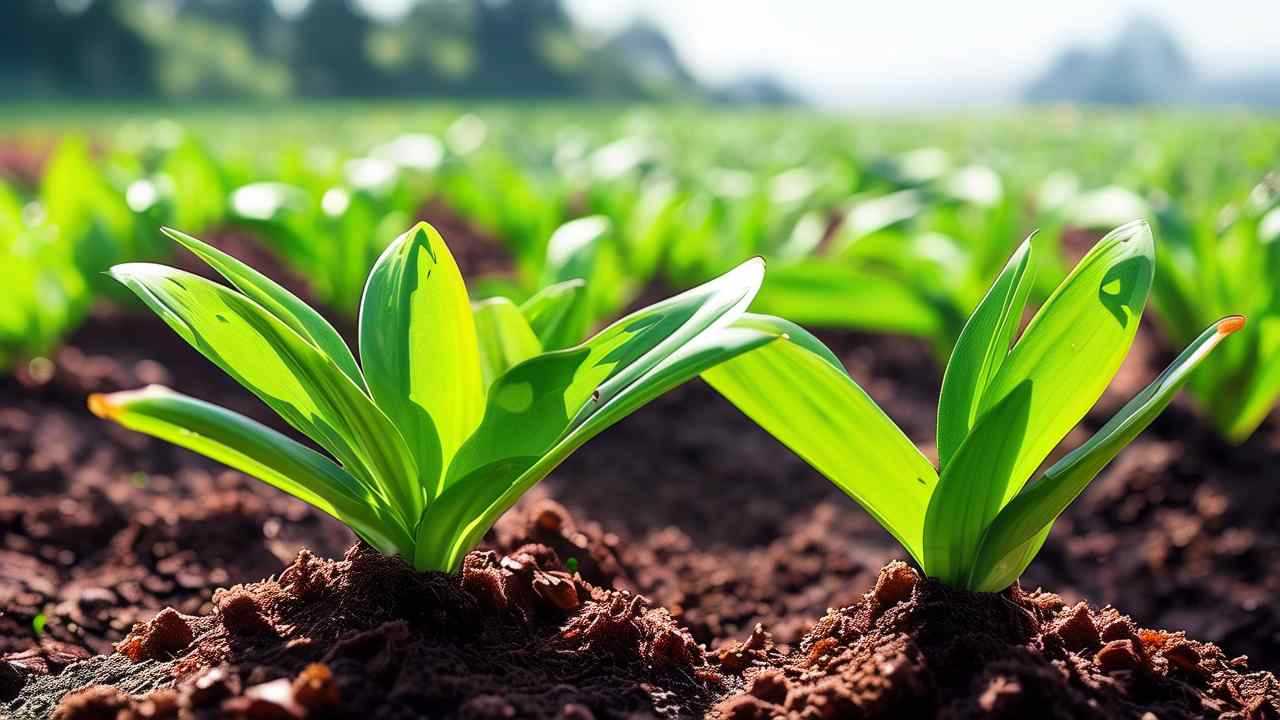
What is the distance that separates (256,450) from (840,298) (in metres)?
1.94

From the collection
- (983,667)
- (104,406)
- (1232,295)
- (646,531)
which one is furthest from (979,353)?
(1232,295)

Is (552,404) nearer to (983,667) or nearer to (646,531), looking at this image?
(983,667)

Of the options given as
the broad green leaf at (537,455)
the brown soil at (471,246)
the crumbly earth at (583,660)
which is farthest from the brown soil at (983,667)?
the brown soil at (471,246)

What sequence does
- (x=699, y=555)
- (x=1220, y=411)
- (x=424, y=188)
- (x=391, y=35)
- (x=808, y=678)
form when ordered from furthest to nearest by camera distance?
(x=391, y=35), (x=424, y=188), (x=1220, y=411), (x=699, y=555), (x=808, y=678)

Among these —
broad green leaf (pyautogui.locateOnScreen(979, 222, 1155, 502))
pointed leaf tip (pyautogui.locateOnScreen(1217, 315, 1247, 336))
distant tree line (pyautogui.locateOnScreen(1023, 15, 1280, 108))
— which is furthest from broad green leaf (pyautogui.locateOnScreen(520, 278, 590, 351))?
distant tree line (pyautogui.locateOnScreen(1023, 15, 1280, 108))

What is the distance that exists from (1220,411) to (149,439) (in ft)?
8.62

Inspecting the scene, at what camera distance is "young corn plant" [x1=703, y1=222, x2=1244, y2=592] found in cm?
114

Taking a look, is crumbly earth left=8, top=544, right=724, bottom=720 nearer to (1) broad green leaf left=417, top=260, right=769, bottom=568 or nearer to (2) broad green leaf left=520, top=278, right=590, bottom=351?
(1) broad green leaf left=417, top=260, right=769, bottom=568

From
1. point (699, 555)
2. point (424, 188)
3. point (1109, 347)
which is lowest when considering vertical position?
point (699, 555)

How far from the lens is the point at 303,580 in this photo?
1.24m

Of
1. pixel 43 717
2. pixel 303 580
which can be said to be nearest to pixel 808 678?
pixel 303 580

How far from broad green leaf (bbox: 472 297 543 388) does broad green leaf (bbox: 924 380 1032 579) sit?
0.53 metres

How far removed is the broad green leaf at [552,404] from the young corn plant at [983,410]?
82 millimetres

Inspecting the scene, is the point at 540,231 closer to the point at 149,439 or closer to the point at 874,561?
the point at 149,439
